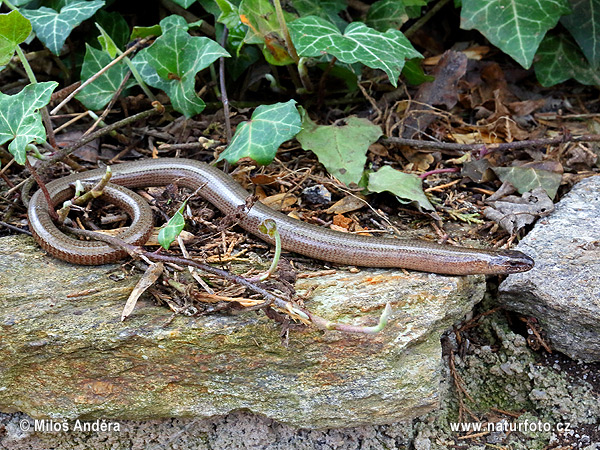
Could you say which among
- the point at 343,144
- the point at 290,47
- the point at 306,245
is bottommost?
the point at 306,245

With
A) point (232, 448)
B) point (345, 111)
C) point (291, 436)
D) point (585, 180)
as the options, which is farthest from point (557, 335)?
point (345, 111)

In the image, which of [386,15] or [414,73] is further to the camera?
[386,15]

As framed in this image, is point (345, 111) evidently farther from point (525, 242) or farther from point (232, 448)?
point (232, 448)

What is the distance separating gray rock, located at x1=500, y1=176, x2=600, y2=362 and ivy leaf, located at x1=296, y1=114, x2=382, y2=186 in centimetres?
99

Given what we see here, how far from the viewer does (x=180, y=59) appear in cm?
336

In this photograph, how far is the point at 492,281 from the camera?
3.11 metres

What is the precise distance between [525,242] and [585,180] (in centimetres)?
72

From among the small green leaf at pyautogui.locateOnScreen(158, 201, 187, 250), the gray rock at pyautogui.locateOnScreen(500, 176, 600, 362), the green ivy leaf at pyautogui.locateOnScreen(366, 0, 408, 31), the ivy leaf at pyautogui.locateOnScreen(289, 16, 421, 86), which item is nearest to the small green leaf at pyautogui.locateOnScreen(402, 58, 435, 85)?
the green ivy leaf at pyautogui.locateOnScreen(366, 0, 408, 31)

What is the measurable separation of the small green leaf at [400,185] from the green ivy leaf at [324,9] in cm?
127

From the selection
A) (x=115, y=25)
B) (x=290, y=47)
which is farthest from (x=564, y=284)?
(x=115, y=25)

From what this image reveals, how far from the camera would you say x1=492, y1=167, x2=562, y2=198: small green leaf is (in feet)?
11.0

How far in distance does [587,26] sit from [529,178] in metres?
1.40

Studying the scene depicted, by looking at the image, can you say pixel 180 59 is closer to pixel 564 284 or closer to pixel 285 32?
pixel 285 32

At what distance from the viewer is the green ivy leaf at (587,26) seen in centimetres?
398
